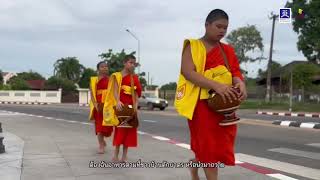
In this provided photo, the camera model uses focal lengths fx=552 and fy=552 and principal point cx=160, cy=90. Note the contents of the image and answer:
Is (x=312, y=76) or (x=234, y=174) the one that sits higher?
(x=312, y=76)

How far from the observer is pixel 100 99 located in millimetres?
10180

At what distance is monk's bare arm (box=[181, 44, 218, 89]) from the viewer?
15.5ft

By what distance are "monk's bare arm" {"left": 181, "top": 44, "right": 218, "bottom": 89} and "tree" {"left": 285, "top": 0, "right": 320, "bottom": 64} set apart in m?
35.2

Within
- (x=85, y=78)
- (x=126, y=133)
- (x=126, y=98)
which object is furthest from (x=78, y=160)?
(x=85, y=78)

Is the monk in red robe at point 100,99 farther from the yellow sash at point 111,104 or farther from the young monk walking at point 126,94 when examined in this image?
the young monk walking at point 126,94

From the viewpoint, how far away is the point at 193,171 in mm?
5336

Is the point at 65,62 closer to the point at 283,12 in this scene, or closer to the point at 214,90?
the point at 283,12

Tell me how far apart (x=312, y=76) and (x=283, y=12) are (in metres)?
5.24

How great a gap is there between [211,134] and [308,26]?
37788 millimetres

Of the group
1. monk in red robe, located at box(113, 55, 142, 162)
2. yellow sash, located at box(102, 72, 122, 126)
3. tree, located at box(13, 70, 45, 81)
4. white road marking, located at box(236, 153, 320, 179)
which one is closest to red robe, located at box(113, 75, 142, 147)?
monk in red robe, located at box(113, 55, 142, 162)

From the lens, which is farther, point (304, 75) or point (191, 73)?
point (304, 75)

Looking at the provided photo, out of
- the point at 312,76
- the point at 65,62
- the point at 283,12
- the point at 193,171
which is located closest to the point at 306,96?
the point at 312,76

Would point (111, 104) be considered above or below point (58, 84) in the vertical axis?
below

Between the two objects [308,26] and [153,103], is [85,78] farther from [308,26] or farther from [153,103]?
[308,26]
